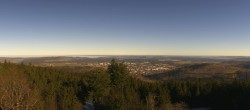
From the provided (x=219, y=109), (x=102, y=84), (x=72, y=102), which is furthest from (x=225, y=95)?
(x=72, y=102)

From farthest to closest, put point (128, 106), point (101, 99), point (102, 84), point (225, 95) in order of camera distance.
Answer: point (225, 95), point (102, 84), point (101, 99), point (128, 106)

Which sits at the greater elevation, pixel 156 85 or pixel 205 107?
pixel 156 85

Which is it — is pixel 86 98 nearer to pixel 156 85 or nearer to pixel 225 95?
pixel 156 85

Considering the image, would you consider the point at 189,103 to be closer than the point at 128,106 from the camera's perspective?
No

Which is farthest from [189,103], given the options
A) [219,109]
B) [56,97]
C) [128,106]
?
[56,97]

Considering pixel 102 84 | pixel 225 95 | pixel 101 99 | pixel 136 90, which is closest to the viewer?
pixel 101 99

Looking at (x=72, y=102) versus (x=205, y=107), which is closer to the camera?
(x=72, y=102)

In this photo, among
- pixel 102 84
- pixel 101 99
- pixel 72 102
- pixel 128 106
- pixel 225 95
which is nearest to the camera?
pixel 128 106

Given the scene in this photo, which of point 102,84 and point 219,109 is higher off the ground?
point 102,84

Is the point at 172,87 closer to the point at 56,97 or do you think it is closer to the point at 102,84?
the point at 102,84
